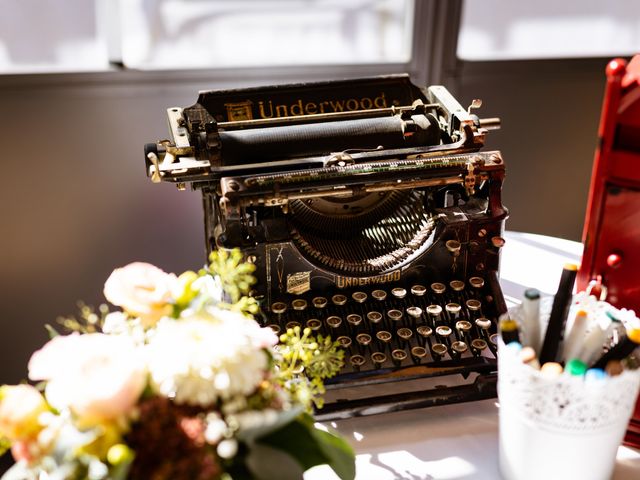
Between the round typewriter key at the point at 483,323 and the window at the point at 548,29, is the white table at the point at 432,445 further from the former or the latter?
the window at the point at 548,29

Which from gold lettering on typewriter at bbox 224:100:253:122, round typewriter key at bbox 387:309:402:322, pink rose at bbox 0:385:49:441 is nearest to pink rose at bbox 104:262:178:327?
pink rose at bbox 0:385:49:441

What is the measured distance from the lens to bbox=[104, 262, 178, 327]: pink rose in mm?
1055

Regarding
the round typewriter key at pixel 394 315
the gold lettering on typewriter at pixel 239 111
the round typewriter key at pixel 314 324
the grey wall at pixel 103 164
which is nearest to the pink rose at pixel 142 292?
the round typewriter key at pixel 314 324

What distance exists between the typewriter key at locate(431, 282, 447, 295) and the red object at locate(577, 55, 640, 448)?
340 millimetres

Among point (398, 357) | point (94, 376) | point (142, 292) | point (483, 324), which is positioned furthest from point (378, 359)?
point (94, 376)

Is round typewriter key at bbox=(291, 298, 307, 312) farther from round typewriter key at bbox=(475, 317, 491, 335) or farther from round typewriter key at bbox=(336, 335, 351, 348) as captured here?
round typewriter key at bbox=(475, 317, 491, 335)

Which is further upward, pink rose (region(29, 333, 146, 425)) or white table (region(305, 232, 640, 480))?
pink rose (region(29, 333, 146, 425))

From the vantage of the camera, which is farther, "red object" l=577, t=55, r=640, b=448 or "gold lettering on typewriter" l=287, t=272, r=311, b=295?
"gold lettering on typewriter" l=287, t=272, r=311, b=295

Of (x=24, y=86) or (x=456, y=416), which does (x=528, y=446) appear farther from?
(x=24, y=86)

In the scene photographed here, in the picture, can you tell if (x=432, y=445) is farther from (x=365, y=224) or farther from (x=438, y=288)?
(x=365, y=224)

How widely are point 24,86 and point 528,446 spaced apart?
1.80 meters

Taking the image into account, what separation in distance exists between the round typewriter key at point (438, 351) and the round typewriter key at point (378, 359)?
116 mm

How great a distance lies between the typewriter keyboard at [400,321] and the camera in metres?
1.68

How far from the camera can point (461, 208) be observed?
1807mm
